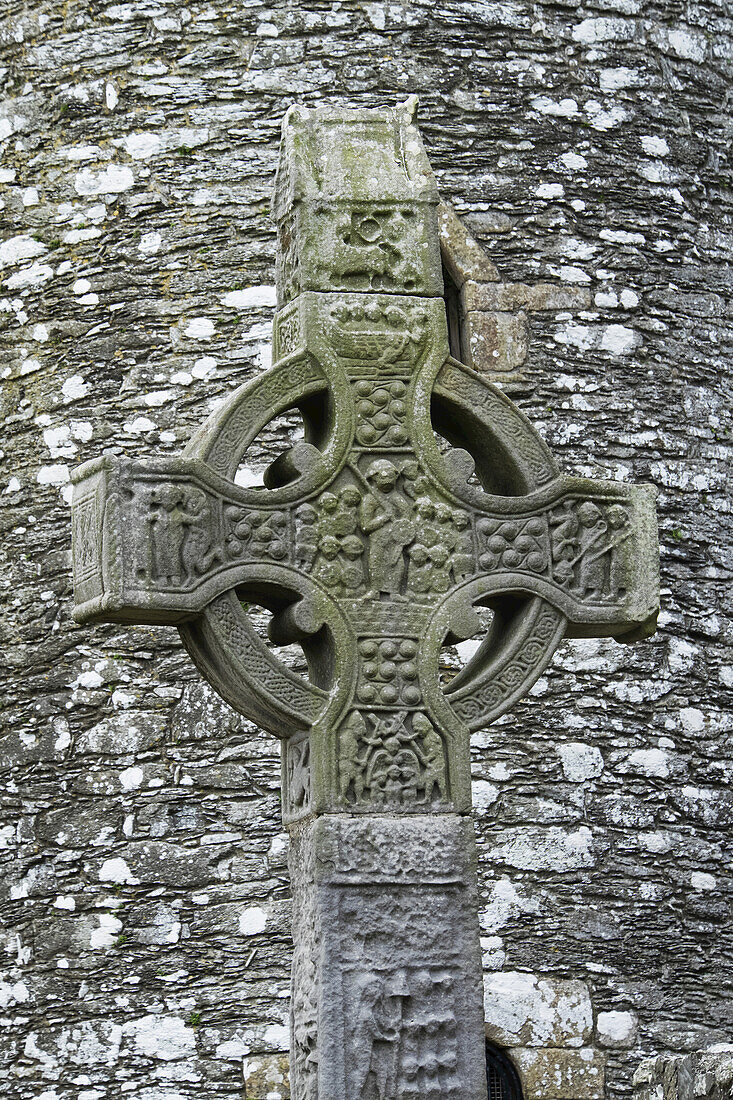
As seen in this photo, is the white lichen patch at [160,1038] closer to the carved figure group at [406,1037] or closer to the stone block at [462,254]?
the stone block at [462,254]

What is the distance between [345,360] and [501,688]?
77cm

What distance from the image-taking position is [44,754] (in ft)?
26.6

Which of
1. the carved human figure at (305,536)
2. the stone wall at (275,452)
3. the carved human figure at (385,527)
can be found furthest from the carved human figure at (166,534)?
the stone wall at (275,452)

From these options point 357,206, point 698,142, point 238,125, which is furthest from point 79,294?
point 357,206

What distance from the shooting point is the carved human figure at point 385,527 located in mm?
4023

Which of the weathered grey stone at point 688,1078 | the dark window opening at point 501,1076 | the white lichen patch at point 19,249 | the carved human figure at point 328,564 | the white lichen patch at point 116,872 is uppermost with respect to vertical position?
the white lichen patch at point 19,249

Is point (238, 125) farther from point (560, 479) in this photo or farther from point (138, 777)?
point (560, 479)

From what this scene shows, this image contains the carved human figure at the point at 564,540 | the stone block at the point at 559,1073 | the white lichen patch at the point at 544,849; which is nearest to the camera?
the carved human figure at the point at 564,540

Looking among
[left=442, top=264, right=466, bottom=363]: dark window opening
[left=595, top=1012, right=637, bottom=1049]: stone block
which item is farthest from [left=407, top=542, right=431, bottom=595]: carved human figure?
[left=442, top=264, right=466, bottom=363]: dark window opening

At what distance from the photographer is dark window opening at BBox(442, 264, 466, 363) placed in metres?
8.67

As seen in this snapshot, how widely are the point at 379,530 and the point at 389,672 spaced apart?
0.30 metres

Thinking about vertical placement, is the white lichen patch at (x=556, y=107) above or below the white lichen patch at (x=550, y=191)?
above

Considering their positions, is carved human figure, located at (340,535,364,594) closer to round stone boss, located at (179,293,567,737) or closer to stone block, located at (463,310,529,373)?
round stone boss, located at (179,293,567,737)

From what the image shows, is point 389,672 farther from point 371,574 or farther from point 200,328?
point 200,328
